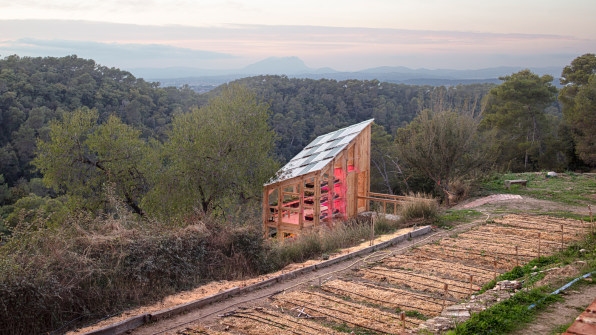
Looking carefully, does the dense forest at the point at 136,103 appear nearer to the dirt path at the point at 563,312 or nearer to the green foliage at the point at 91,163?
the green foliage at the point at 91,163

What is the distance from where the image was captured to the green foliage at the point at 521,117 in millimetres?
32250

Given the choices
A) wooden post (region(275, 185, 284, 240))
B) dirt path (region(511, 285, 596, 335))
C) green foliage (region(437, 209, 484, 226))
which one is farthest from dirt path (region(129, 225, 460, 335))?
wooden post (region(275, 185, 284, 240))

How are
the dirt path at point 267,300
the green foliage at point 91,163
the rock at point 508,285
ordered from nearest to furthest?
the dirt path at point 267,300 → the rock at point 508,285 → the green foliage at point 91,163

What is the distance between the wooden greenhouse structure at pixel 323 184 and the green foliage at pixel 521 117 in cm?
1637

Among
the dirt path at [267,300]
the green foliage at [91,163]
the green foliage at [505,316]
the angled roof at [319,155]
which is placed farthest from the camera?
the angled roof at [319,155]

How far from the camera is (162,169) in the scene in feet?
56.1

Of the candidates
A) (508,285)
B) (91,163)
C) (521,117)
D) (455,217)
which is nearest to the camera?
(508,285)

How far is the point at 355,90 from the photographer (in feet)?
192

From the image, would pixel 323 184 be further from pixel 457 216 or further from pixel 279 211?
pixel 457 216

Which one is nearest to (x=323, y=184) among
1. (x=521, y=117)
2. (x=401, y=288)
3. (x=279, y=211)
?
(x=279, y=211)

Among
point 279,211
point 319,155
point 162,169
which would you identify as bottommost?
point 279,211

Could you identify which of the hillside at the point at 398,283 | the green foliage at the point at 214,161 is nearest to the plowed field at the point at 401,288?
the hillside at the point at 398,283

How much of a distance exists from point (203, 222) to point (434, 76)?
93287 mm

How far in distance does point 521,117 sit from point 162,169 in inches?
995
